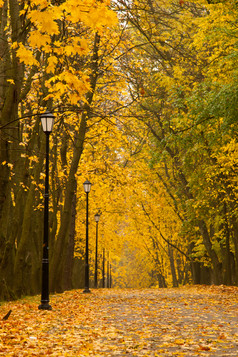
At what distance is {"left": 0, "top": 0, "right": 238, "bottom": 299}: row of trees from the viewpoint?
32.1 ft

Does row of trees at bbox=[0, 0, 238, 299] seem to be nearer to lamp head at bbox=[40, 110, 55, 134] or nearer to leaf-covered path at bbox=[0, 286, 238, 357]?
lamp head at bbox=[40, 110, 55, 134]

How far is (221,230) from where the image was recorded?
23156 mm

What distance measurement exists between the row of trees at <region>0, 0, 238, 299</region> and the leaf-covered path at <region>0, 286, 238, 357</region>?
2.96 meters

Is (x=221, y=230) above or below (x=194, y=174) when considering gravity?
below

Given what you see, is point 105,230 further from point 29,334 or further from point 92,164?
point 29,334

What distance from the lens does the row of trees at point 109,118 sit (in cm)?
980

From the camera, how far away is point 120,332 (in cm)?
837

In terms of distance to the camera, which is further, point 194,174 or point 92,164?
point 92,164

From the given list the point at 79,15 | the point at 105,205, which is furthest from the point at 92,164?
the point at 79,15

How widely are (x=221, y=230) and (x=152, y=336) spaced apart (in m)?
15.9

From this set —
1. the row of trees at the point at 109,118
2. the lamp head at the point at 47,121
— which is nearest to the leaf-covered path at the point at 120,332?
the row of trees at the point at 109,118

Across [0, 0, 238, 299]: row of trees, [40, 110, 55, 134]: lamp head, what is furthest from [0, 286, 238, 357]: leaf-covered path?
[40, 110, 55, 134]: lamp head

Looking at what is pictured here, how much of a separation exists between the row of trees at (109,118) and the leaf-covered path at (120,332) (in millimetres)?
2959

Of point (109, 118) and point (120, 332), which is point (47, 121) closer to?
point (109, 118)
